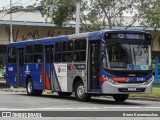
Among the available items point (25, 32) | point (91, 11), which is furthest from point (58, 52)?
point (25, 32)

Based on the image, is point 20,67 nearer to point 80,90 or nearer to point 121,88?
point 80,90

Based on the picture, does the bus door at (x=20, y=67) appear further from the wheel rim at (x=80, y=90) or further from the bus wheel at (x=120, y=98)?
the bus wheel at (x=120, y=98)

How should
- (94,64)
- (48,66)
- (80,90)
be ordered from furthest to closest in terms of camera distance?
1. (48,66)
2. (80,90)
3. (94,64)

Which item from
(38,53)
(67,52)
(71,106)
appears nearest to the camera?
(71,106)

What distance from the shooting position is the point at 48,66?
2561cm

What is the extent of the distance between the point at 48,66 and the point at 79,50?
355cm

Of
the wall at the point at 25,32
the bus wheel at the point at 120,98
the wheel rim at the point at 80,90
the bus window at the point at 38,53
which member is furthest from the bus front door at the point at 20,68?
the wall at the point at 25,32

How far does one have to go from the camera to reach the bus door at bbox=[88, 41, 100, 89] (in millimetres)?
21345

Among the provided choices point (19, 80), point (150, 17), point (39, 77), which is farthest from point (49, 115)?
point (150, 17)

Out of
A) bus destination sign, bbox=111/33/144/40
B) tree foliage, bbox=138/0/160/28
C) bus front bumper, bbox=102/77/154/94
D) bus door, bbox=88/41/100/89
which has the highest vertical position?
tree foliage, bbox=138/0/160/28

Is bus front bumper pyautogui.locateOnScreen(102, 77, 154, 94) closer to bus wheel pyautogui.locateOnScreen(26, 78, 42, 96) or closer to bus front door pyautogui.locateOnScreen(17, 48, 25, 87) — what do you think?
bus wheel pyautogui.locateOnScreen(26, 78, 42, 96)

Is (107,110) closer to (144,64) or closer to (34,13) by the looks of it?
(144,64)

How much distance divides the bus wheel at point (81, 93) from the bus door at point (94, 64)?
2.37 feet

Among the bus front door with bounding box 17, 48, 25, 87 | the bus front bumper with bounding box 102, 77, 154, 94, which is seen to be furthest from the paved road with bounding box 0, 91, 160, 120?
the bus front door with bounding box 17, 48, 25, 87
